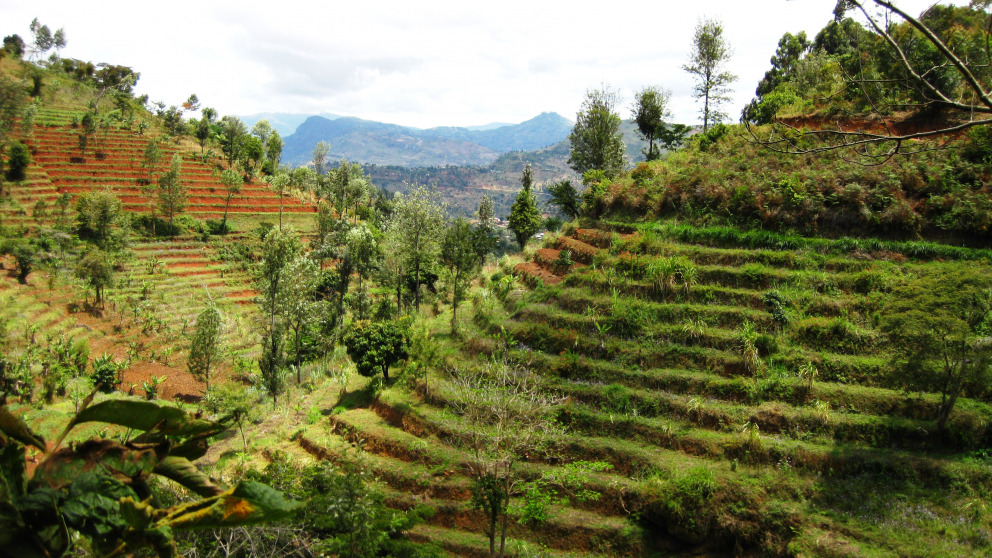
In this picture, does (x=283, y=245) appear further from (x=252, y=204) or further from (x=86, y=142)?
(x=86, y=142)

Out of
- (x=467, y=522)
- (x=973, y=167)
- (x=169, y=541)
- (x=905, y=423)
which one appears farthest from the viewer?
(x=973, y=167)

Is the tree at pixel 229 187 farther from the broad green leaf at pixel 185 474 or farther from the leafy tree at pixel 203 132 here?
the broad green leaf at pixel 185 474

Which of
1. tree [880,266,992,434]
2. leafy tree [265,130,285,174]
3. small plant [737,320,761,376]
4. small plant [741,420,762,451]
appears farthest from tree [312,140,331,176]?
tree [880,266,992,434]

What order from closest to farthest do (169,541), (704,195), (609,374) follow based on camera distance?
(169,541) < (609,374) < (704,195)

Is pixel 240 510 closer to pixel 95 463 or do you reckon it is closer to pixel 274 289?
pixel 95 463

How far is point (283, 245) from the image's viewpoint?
92.2 ft

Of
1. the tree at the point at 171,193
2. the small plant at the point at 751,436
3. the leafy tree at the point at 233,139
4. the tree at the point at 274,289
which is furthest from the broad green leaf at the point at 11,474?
the leafy tree at the point at 233,139

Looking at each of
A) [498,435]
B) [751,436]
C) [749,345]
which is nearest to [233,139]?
[498,435]

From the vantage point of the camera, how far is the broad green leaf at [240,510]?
2533 mm

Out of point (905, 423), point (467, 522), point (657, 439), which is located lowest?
point (467, 522)

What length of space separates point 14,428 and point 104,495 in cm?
55

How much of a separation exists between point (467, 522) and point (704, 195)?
1979cm

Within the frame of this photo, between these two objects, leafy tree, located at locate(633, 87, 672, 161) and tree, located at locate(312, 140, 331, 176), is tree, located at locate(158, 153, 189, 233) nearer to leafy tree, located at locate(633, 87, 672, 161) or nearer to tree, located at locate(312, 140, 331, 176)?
tree, located at locate(312, 140, 331, 176)

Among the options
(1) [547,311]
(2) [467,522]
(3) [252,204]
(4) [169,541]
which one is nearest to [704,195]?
(1) [547,311]
